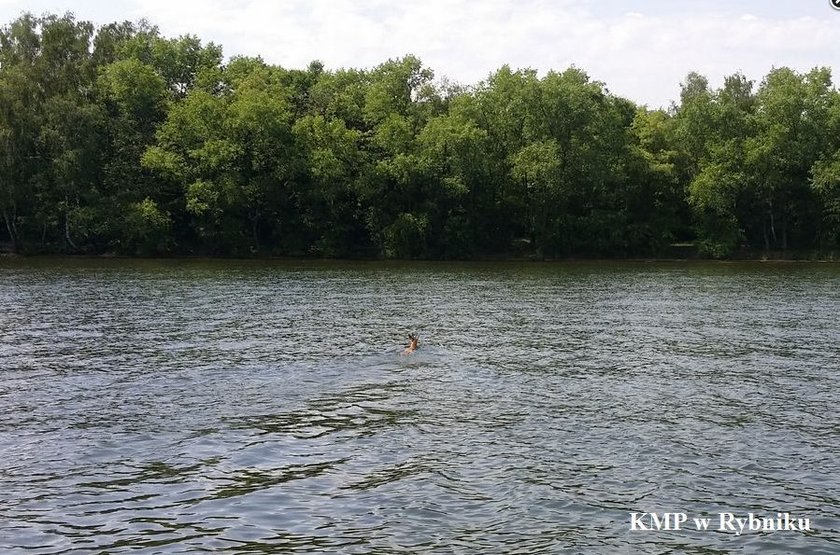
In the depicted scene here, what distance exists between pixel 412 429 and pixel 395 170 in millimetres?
89803

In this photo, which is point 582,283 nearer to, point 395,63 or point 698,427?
point 698,427

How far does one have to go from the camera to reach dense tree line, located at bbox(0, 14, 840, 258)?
109625 mm

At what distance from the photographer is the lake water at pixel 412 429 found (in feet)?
55.9

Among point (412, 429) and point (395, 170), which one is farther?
point (395, 170)

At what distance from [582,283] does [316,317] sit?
3267 centimetres

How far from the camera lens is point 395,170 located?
11225cm

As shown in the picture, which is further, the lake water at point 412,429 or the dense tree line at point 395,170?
the dense tree line at point 395,170

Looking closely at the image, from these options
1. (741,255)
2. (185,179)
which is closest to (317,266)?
(185,179)

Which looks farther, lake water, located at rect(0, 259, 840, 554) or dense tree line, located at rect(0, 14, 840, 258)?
dense tree line, located at rect(0, 14, 840, 258)

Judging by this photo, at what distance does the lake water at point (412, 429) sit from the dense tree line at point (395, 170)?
60111mm

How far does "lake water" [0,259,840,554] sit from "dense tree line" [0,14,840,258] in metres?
60.1

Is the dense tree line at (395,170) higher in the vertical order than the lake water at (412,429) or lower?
higher

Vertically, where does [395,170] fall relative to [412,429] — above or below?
above

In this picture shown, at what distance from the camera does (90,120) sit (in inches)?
4168
